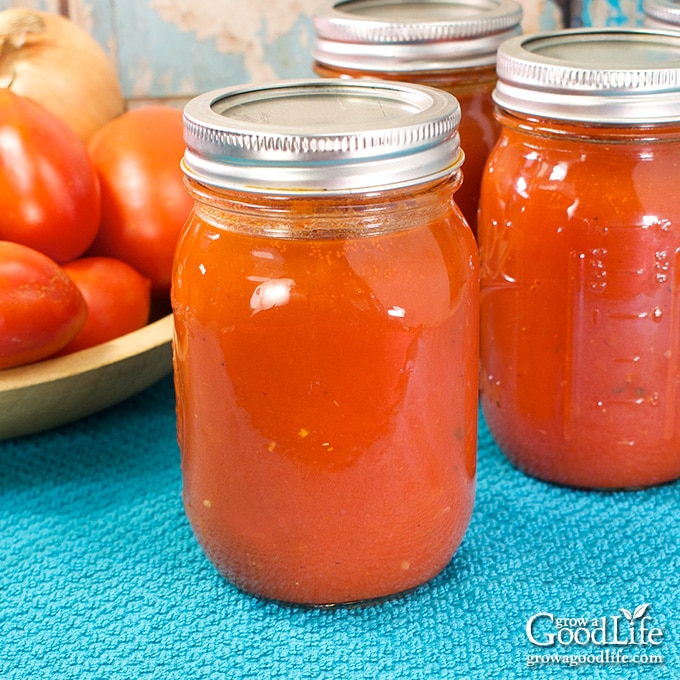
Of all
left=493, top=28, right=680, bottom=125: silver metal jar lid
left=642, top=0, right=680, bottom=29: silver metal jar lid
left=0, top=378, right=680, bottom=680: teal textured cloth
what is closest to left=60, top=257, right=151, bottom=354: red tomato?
left=0, top=378, right=680, bottom=680: teal textured cloth

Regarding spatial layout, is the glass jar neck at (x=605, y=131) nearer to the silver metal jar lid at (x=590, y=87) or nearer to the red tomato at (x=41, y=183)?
the silver metal jar lid at (x=590, y=87)

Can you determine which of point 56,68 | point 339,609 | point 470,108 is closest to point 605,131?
point 470,108

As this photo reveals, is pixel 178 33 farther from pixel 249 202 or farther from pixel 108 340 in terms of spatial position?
pixel 249 202

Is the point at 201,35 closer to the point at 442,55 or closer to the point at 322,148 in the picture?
the point at 442,55

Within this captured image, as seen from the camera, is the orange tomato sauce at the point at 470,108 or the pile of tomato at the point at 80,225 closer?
the pile of tomato at the point at 80,225

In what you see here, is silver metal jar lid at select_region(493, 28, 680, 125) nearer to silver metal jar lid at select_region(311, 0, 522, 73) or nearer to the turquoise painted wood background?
silver metal jar lid at select_region(311, 0, 522, 73)

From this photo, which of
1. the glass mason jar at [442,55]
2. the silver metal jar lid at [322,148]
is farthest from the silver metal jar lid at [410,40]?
the silver metal jar lid at [322,148]

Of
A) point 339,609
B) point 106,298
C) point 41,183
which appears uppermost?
point 41,183
